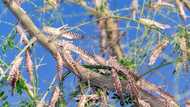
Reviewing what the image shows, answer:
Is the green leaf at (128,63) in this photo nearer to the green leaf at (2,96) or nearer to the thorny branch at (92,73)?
the thorny branch at (92,73)

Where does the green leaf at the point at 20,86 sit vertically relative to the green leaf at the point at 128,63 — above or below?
below

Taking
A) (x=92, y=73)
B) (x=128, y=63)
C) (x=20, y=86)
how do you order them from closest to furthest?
(x=92, y=73)
(x=20, y=86)
(x=128, y=63)

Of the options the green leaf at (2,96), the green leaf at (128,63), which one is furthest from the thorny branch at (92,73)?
the green leaf at (2,96)

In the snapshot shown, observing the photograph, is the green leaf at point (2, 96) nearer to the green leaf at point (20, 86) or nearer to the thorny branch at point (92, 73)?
the green leaf at point (20, 86)

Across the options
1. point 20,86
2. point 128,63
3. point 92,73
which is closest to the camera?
point 92,73

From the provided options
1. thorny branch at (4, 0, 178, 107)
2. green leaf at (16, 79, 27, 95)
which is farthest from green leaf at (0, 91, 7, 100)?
thorny branch at (4, 0, 178, 107)

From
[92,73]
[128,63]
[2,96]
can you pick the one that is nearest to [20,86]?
[2,96]

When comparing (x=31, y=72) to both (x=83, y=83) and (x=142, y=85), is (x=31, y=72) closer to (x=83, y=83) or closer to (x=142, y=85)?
(x=83, y=83)

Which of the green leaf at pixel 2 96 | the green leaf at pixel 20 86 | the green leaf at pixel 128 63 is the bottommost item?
the green leaf at pixel 2 96

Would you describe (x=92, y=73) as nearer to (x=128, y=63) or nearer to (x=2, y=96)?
(x=128, y=63)

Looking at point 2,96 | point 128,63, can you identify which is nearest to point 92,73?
point 128,63

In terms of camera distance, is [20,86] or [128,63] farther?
[128,63]

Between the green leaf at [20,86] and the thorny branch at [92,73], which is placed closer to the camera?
the thorny branch at [92,73]
